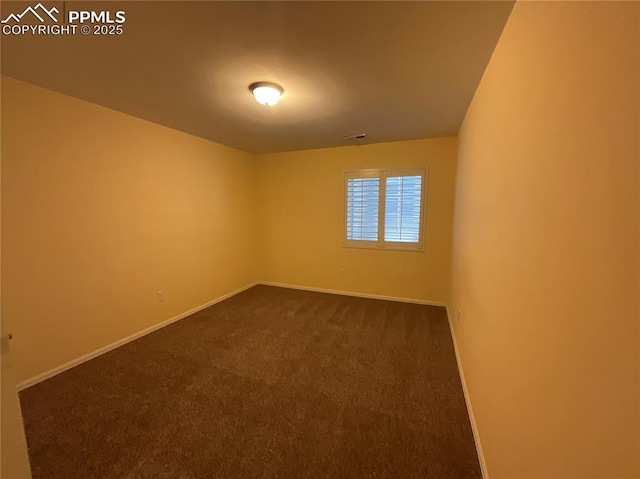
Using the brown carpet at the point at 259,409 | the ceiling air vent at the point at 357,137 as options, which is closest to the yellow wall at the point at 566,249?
the brown carpet at the point at 259,409

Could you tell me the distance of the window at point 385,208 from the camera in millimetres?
3535

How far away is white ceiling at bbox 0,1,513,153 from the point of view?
1234 millimetres

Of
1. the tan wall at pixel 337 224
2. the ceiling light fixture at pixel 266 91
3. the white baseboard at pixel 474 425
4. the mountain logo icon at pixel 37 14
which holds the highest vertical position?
the mountain logo icon at pixel 37 14

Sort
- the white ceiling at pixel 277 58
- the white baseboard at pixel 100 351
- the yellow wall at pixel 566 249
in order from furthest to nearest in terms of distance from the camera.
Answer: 1. the white baseboard at pixel 100 351
2. the white ceiling at pixel 277 58
3. the yellow wall at pixel 566 249

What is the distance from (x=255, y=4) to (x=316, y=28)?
0.32 metres

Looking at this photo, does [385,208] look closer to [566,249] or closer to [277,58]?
[277,58]

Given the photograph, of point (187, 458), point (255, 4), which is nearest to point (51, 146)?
point (255, 4)

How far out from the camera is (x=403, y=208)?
11.8ft

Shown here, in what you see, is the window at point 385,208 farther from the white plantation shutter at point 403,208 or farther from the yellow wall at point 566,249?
the yellow wall at point 566,249

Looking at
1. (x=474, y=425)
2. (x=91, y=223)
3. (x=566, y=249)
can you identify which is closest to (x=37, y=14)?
(x=91, y=223)

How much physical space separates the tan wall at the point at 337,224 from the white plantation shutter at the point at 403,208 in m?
0.16

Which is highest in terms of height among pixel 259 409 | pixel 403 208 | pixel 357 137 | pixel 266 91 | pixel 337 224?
pixel 357 137

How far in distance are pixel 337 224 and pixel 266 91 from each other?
242cm

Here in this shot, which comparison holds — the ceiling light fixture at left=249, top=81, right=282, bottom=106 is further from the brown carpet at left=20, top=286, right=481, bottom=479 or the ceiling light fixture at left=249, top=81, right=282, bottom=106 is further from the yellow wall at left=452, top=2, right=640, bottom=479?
the brown carpet at left=20, top=286, right=481, bottom=479
